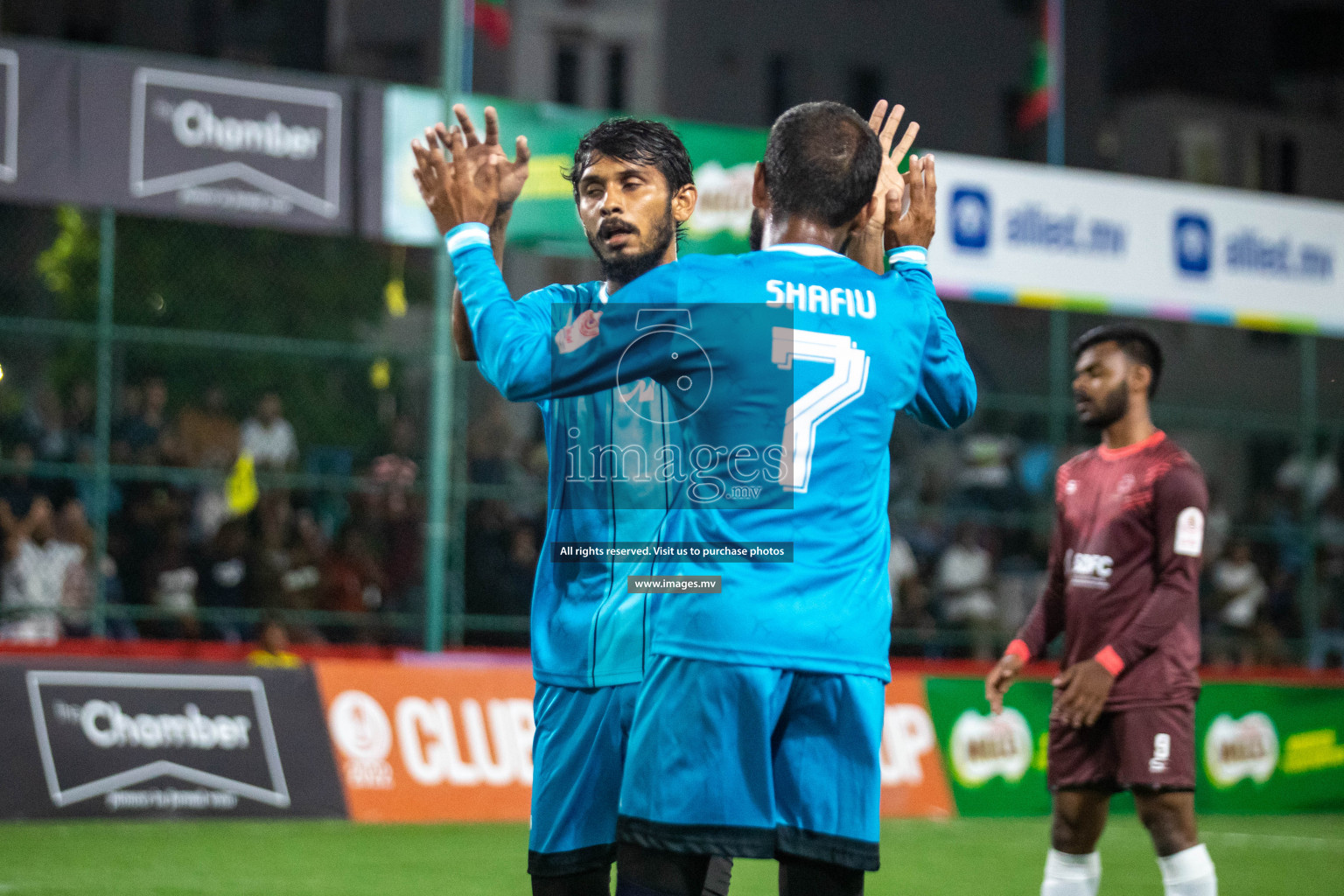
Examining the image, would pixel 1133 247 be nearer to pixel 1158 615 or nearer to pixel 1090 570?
pixel 1090 570

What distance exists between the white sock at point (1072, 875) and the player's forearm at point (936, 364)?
2.67 m

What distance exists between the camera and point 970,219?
14.0 meters

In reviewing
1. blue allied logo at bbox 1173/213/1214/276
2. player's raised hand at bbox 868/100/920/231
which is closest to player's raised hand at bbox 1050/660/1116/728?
player's raised hand at bbox 868/100/920/231

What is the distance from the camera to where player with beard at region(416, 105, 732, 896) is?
388 centimetres

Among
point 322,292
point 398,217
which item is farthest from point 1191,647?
point 322,292

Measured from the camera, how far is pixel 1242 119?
A: 120 feet

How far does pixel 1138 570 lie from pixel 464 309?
126 inches

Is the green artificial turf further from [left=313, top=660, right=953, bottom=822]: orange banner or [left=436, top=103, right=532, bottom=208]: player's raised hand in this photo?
[left=436, top=103, right=532, bottom=208]: player's raised hand

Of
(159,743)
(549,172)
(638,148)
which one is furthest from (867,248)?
(549,172)

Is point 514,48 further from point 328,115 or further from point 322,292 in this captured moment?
point 328,115

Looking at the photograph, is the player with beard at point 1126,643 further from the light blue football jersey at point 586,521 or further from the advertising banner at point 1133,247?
the advertising banner at point 1133,247

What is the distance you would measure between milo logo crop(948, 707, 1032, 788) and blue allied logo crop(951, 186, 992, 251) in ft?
13.5

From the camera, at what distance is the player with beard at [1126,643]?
568cm

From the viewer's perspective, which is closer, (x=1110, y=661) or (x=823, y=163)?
(x=823, y=163)
